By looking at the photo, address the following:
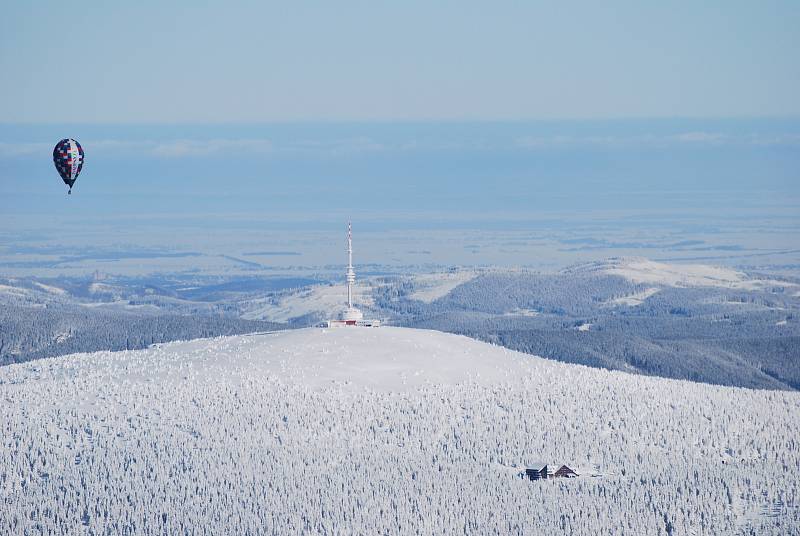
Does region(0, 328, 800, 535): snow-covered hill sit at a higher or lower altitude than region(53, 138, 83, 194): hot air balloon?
lower

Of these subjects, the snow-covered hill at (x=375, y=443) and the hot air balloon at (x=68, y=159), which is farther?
the hot air balloon at (x=68, y=159)

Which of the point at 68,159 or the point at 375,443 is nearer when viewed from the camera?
the point at 375,443

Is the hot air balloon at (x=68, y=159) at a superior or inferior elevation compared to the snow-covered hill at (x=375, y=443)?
superior

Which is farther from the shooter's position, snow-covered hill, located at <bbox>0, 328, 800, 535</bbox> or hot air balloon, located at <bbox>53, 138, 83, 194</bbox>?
hot air balloon, located at <bbox>53, 138, 83, 194</bbox>

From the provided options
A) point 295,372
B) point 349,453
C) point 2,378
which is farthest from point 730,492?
point 2,378
